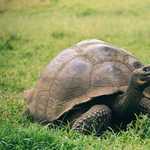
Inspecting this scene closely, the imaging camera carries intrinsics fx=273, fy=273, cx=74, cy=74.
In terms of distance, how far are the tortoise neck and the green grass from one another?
18cm

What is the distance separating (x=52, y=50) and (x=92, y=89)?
457 cm

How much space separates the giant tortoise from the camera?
2.80 metres

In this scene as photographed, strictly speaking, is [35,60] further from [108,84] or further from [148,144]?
[148,144]

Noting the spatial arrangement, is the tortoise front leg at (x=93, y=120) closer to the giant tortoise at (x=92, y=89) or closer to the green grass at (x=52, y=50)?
the giant tortoise at (x=92, y=89)

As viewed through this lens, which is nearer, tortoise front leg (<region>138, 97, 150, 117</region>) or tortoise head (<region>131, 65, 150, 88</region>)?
tortoise head (<region>131, 65, 150, 88</region>)

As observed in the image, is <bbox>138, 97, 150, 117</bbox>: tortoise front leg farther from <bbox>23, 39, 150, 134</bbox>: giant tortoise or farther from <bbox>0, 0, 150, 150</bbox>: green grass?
<bbox>0, 0, 150, 150</bbox>: green grass

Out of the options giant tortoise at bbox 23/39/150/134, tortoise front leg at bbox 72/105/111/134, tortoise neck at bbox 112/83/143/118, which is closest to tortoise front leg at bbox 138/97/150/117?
giant tortoise at bbox 23/39/150/134

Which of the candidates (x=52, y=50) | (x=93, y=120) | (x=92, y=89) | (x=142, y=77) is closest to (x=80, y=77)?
(x=92, y=89)

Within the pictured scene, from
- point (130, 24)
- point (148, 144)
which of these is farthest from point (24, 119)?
point (130, 24)

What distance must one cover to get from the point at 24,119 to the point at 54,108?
2.07 ft

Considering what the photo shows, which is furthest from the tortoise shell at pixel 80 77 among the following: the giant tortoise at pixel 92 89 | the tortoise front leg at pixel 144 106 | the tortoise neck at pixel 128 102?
the tortoise front leg at pixel 144 106

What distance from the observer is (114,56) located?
3264 mm

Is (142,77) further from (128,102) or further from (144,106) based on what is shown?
(144,106)

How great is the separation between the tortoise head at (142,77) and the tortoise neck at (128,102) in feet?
0.19
